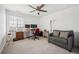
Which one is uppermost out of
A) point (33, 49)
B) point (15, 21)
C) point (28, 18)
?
point (28, 18)

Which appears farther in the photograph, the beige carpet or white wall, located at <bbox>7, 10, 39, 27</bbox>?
white wall, located at <bbox>7, 10, 39, 27</bbox>

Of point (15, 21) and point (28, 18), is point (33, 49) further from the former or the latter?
point (28, 18)

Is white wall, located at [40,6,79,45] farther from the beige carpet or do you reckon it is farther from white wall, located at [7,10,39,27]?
white wall, located at [7,10,39,27]

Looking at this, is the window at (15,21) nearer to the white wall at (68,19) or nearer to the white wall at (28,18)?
the white wall at (28,18)

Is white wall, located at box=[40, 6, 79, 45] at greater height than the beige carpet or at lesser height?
greater

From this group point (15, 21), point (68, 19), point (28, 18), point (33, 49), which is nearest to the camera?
point (33, 49)

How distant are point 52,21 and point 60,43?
98.5 inches

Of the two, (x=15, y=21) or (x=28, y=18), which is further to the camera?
(x=28, y=18)

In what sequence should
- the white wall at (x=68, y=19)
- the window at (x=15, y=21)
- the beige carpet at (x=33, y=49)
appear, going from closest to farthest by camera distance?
the beige carpet at (x=33, y=49) < the white wall at (x=68, y=19) < the window at (x=15, y=21)

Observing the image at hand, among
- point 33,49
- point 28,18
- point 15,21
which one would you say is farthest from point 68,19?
point 15,21

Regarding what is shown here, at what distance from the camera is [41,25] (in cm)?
670

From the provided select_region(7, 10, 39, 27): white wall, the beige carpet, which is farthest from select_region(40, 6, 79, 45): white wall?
select_region(7, 10, 39, 27): white wall

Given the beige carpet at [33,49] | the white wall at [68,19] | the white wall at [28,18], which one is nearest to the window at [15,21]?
the white wall at [28,18]
